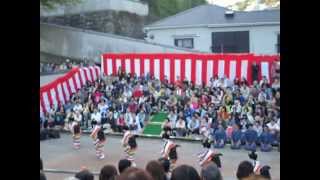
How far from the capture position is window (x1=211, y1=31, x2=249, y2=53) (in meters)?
22.4

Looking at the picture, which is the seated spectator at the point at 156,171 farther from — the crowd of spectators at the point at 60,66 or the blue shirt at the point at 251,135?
the crowd of spectators at the point at 60,66

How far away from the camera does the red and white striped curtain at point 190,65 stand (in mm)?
16859

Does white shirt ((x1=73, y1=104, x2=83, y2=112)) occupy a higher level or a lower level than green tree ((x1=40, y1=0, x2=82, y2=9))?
lower

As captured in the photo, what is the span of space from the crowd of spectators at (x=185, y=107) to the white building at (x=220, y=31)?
557 cm

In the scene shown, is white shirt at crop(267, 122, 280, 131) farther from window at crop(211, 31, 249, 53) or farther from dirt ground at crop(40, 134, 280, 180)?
window at crop(211, 31, 249, 53)

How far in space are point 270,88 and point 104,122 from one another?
17.8ft

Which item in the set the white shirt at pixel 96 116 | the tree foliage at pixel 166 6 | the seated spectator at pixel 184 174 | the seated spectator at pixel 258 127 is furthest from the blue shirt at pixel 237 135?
the tree foliage at pixel 166 6

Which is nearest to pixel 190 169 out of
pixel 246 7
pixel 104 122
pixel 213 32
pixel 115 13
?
pixel 104 122

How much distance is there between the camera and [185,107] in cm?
1528

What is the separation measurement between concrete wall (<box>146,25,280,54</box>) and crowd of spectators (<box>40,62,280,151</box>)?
17.3 feet

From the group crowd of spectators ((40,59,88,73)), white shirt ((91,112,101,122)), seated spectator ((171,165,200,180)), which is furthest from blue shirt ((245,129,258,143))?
crowd of spectators ((40,59,88,73))

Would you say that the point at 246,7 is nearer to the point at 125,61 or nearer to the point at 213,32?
the point at 213,32

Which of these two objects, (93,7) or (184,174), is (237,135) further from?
(93,7)

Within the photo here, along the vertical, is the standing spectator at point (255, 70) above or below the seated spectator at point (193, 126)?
above
